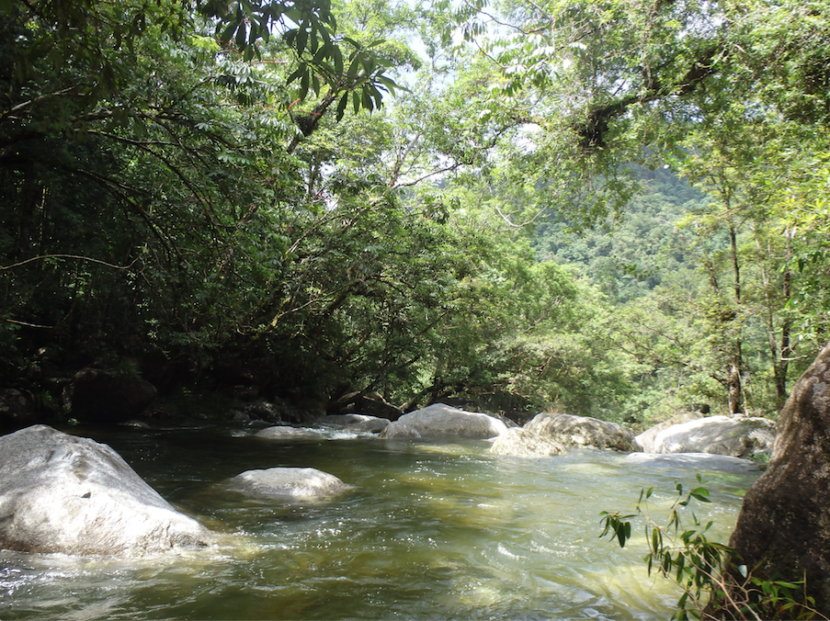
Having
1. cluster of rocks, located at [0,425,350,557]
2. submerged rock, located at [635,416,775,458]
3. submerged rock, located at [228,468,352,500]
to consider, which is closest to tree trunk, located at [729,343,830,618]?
cluster of rocks, located at [0,425,350,557]

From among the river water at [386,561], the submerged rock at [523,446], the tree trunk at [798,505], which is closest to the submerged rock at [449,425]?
the submerged rock at [523,446]

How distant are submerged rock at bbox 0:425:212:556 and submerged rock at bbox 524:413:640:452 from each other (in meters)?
10.2

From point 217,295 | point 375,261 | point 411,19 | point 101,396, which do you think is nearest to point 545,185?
point 375,261

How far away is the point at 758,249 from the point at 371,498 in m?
12.3

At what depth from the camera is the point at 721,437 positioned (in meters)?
11.9

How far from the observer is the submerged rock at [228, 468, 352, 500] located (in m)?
5.88

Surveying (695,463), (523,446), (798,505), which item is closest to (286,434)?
(523,446)

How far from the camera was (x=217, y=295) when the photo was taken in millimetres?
7031

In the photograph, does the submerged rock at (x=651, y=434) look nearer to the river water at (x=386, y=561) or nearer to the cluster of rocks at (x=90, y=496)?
the river water at (x=386, y=561)

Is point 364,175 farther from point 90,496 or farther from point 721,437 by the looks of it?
point 721,437

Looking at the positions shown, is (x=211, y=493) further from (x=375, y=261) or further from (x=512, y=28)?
(x=512, y=28)

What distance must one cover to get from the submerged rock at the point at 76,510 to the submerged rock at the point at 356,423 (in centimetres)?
1081

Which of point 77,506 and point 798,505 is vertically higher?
point 798,505

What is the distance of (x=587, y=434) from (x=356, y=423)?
7.19m
